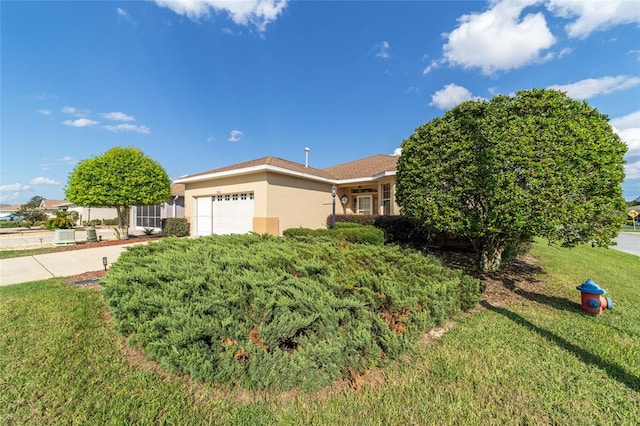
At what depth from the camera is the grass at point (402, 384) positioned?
2170mm

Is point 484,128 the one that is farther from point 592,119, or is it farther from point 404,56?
point 404,56

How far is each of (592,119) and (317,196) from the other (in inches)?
432

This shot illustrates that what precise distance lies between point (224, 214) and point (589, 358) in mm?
13868

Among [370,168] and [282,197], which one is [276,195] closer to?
[282,197]

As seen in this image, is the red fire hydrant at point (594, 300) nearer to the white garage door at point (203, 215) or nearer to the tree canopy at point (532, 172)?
the tree canopy at point (532, 172)

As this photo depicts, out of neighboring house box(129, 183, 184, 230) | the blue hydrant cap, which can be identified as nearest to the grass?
the blue hydrant cap

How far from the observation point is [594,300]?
13.8 feet

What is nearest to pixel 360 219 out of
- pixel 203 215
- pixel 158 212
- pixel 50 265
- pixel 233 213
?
pixel 233 213

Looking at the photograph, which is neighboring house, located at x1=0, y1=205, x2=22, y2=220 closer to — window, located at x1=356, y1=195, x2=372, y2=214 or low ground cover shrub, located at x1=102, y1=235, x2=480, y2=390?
window, located at x1=356, y1=195, x2=372, y2=214

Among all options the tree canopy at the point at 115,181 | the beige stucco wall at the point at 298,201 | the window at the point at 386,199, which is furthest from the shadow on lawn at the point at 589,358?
the tree canopy at the point at 115,181

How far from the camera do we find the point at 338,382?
2.64m

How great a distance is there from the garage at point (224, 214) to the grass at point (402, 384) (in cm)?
893

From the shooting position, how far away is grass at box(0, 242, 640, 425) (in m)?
2.17

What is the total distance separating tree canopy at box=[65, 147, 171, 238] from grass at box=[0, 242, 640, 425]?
36.2 ft
